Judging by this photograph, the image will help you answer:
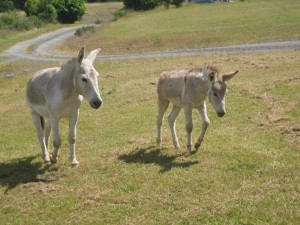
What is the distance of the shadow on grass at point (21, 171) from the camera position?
415 inches

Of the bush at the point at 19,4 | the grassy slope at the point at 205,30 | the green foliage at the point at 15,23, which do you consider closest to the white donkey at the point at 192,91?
the grassy slope at the point at 205,30

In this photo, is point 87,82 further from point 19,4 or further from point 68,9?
point 19,4

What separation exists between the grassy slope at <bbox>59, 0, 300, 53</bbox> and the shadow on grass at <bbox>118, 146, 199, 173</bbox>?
3323cm

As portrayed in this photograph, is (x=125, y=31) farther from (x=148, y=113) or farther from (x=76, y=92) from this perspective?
(x=76, y=92)

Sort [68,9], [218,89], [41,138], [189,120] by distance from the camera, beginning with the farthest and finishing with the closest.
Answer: [68,9]
[41,138]
[189,120]
[218,89]

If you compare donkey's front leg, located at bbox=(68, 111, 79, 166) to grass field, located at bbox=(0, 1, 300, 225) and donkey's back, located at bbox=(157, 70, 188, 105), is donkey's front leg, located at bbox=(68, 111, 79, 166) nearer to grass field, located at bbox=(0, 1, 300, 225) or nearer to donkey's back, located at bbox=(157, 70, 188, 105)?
grass field, located at bbox=(0, 1, 300, 225)

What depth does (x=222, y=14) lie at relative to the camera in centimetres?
7025

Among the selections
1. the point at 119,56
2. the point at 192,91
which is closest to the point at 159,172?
the point at 192,91

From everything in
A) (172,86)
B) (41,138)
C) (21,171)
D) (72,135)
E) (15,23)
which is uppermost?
(172,86)

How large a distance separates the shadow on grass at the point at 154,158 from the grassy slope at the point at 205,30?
33.2 metres

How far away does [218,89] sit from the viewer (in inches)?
406

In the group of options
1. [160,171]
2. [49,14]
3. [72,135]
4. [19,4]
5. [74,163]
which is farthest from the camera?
[19,4]

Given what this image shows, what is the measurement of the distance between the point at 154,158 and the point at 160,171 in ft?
3.75

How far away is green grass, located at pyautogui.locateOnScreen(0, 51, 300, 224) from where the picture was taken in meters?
8.38
